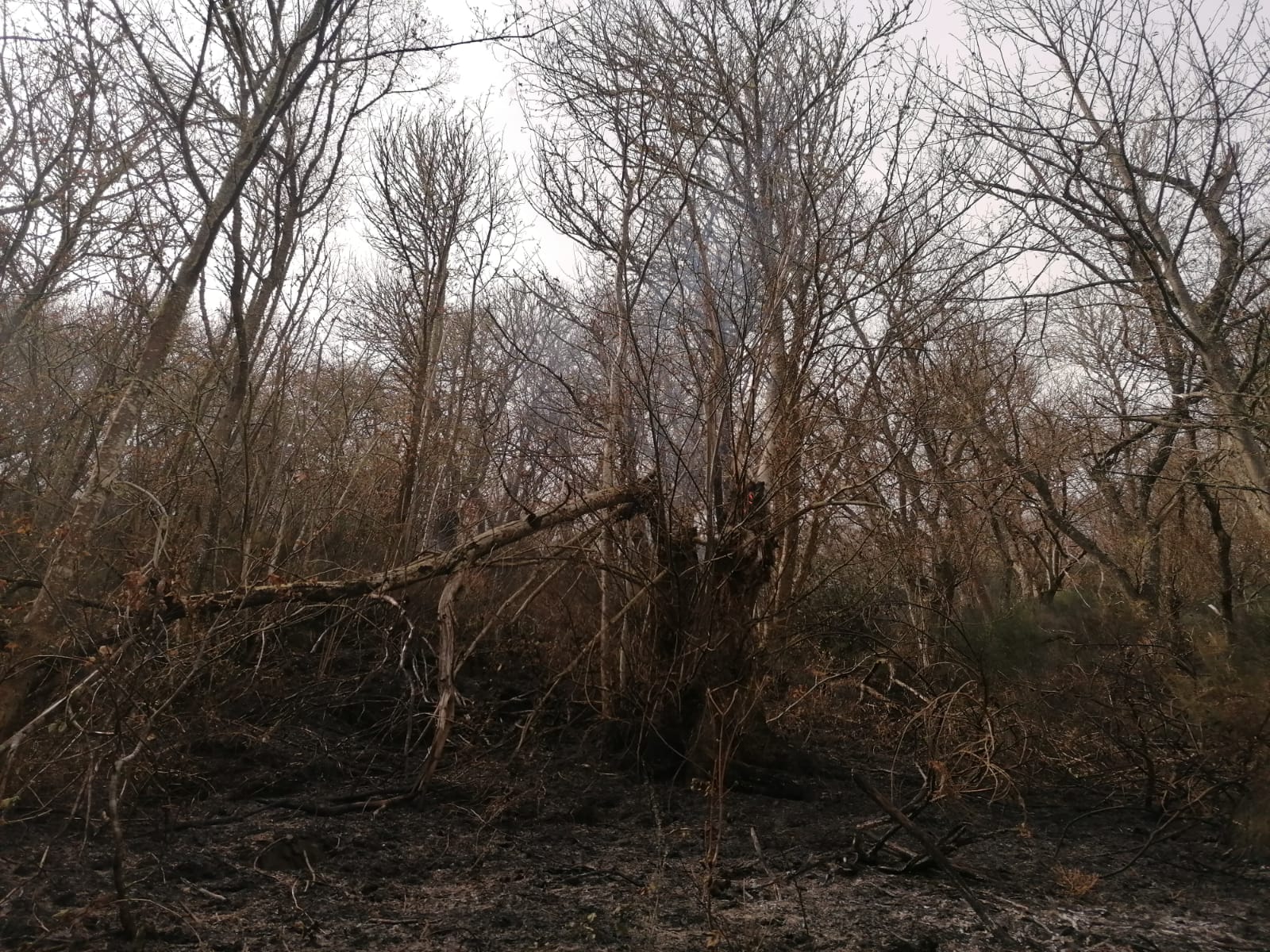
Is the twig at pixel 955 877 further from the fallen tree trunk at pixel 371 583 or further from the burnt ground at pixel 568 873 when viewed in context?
the fallen tree trunk at pixel 371 583

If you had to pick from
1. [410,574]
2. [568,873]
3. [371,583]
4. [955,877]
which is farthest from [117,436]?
[955,877]

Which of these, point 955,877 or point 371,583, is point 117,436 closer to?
point 371,583

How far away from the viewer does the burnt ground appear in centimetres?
281

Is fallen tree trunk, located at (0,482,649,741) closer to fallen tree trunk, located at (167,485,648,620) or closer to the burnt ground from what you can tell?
fallen tree trunk, located at (167,485,648,620)

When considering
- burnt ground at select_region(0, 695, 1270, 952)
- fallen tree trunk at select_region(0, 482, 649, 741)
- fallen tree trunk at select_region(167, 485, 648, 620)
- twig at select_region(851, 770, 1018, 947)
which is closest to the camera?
burnt ground at select_region(0, 695, 1270, 952)

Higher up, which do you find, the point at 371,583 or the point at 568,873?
the point at 371,583

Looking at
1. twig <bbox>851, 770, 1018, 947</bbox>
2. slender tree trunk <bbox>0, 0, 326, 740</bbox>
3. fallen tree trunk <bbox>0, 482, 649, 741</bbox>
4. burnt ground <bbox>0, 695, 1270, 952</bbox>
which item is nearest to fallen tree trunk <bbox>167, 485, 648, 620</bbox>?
fallen tree trunk <bbox>0, 482, 649, 741</bbox>

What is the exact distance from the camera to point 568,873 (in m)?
3.47

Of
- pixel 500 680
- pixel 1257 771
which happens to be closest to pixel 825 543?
pixel 500 680

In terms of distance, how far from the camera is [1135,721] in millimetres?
4750

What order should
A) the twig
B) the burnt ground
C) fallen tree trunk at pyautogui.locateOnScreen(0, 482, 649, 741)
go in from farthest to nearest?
fallen tree trunk at pyautogui.locateOnScreen(0, 482, 649, 741) → the twig → the burnt ground

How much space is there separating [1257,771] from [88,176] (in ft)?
34.1

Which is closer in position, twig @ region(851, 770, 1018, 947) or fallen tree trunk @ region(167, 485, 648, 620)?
twig @ region(851, 770, 1018, 947)

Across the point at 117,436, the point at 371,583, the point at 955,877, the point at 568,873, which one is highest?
the point at 117,436
